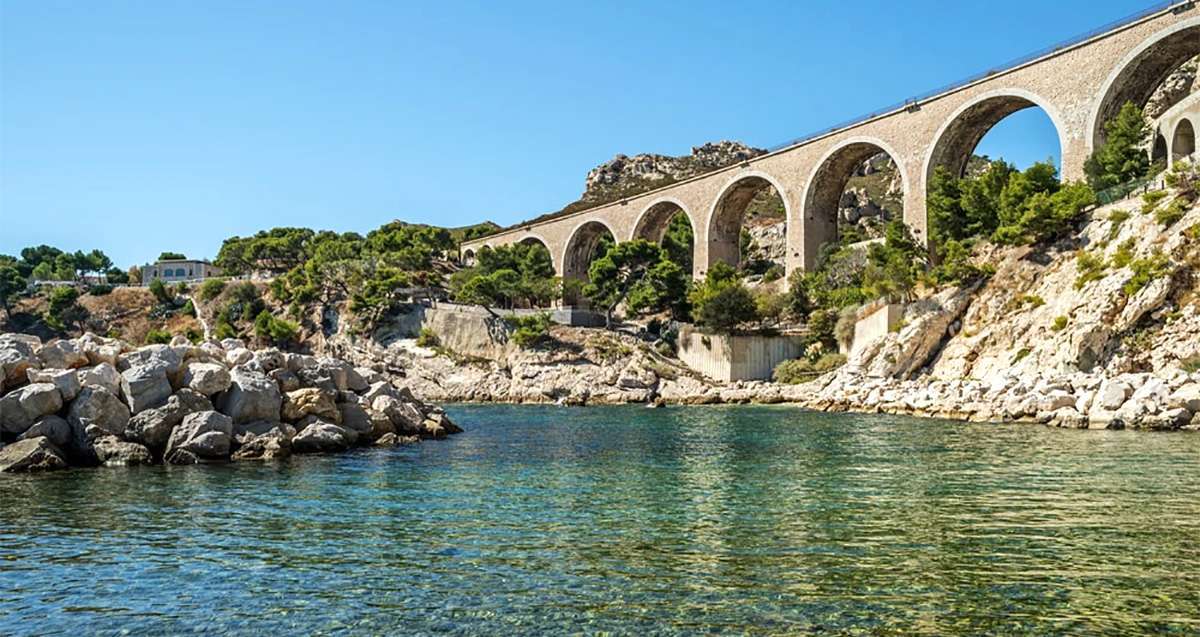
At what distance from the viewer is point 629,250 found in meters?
48.0

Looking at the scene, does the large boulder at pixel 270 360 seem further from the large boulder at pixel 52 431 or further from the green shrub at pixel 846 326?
the green shrub at pixel 846 326

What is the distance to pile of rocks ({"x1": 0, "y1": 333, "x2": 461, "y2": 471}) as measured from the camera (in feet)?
43.7

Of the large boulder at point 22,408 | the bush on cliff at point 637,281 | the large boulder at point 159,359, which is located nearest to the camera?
the large boulder at point 22,408

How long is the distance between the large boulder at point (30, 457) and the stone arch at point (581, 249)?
4764 centimetres

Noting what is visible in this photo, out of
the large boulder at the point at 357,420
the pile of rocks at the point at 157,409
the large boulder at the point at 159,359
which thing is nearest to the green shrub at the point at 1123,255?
the pile of rocks at the point at 157,409

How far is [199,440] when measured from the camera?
13.7 meters

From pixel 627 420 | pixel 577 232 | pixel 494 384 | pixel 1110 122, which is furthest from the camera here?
pixel 577 232

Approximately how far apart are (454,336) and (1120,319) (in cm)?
3069

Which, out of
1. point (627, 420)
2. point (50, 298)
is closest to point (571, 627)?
point (627, 420)

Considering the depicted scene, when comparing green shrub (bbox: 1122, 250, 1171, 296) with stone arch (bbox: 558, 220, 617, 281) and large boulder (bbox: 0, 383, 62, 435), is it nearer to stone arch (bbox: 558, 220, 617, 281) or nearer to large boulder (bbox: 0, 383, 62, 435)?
large boulder (bbox: 0, 383, 62, 435)

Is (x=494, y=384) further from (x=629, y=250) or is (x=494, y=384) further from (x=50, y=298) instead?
(x=50, y=298)

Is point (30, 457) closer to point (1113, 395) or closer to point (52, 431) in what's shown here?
point (52, 431)

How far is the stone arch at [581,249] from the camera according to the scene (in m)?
59.8

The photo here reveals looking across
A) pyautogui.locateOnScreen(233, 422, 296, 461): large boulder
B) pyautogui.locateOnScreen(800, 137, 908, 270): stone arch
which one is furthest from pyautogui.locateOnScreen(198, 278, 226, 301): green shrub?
pyautogui.locateOnScreen(233, 422, 296, 461): large boulder
